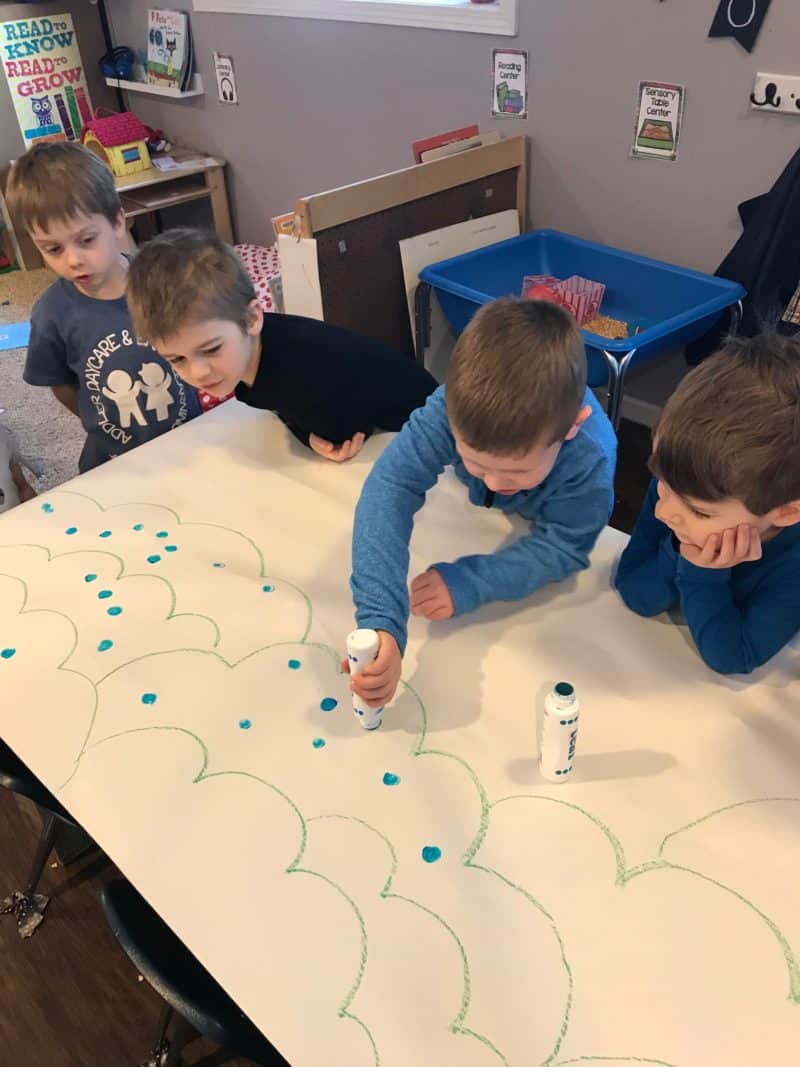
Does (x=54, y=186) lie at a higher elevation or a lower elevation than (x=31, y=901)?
higher

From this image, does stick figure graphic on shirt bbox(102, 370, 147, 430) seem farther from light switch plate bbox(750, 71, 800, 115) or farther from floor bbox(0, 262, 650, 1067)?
light switch plate bbox(750, 71, 800, 115)

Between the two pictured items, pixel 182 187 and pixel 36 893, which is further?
pixel 182 187

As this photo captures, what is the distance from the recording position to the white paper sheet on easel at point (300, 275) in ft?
6.16

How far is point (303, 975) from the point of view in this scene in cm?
69

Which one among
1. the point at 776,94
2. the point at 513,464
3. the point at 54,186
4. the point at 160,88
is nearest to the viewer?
the point at 513,464

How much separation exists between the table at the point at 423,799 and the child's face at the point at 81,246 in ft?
1.75

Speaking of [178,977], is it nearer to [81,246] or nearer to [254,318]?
[254,318]

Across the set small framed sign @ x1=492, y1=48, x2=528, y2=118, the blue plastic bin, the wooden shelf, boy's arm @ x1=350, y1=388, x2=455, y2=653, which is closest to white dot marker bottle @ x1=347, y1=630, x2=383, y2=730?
boy's arm @ x1=350, y1=388, x2=455, y2=653

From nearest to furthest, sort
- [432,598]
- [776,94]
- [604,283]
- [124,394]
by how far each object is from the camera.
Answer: [432,598]
[124,394]
[776,94]
[604,283]

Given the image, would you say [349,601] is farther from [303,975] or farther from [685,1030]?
[685,1030]

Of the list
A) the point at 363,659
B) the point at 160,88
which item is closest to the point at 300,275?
the point at 363,659

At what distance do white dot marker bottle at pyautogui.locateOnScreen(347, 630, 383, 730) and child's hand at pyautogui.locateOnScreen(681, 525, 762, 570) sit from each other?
0.35m

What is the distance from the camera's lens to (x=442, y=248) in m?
2.14

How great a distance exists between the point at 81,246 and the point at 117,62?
256 cm
